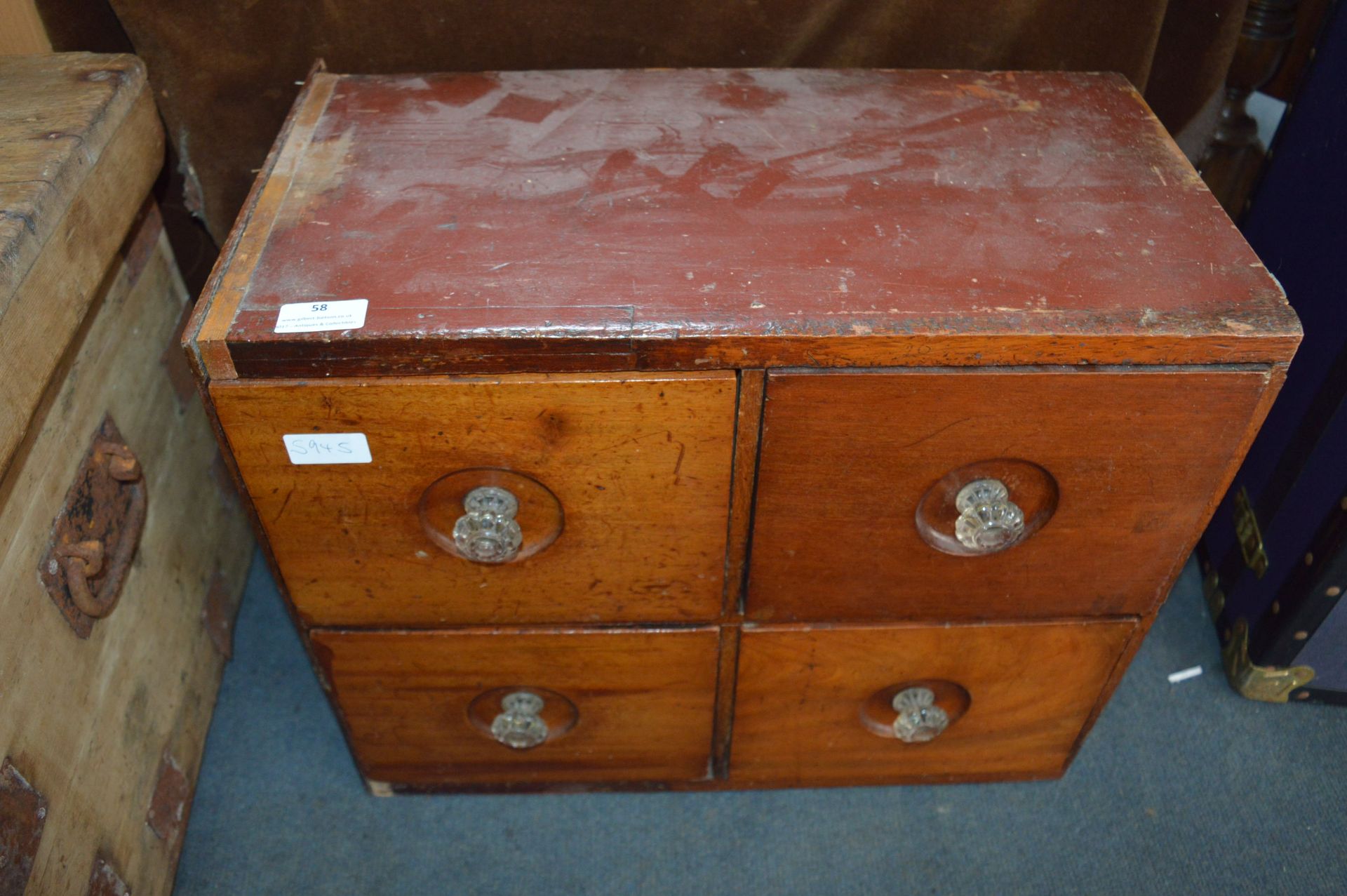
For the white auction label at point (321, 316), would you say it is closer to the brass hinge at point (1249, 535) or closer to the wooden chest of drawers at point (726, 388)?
the wooden chest of drawers at point (726, 388)

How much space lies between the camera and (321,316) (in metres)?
0.73

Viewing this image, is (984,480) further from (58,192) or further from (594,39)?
(58,192)

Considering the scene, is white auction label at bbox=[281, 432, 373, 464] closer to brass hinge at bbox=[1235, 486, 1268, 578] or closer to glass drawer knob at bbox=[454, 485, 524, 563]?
glass drawer knob at bbox=[454, 485, 524, 563]

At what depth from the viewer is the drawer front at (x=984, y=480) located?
30.0 inches

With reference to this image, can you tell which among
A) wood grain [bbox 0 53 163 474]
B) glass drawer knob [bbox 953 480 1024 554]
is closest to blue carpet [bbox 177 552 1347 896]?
glass drawer knob [bbox 953 480 1024 554]

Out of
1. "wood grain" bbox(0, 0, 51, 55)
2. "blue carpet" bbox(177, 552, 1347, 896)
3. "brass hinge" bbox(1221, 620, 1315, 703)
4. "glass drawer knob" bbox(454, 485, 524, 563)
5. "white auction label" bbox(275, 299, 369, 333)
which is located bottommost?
"blue carpet" bbox(177, 552, 1347, 896)

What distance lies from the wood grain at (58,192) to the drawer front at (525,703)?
0.34 meters

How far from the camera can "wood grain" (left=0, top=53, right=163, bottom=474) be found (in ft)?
2.44

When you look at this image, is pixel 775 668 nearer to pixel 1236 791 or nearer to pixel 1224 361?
pixel 1224 361

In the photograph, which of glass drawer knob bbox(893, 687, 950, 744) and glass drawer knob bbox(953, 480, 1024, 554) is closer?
glass drawer knob bbox(953, 480, 1024, 554)

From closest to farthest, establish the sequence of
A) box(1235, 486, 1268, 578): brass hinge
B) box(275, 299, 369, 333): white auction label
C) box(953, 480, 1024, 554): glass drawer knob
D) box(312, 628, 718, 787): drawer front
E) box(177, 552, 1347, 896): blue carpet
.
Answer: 1. box(275, 299, 369, 333): white auction label
2. box(953, 480, 1024, 554): glass drawer knob
3. box(312, 628, 718, 787): drawer front
4. box(177, 552, 1347, 896): blue carpet
5. box(1235, 486, 1268, 578): brass hinge

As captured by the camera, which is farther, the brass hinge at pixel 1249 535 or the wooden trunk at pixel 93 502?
the brass hinge at pixel 1249 535

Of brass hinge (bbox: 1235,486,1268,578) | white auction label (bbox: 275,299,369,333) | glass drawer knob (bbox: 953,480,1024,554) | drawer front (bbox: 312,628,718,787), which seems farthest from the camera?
brass hinge (bbox: 1235,486,1268,578)

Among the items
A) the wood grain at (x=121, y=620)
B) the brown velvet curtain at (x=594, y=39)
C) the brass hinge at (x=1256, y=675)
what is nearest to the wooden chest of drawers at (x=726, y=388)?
the brown velvet curtain at (x=594, y=39)
